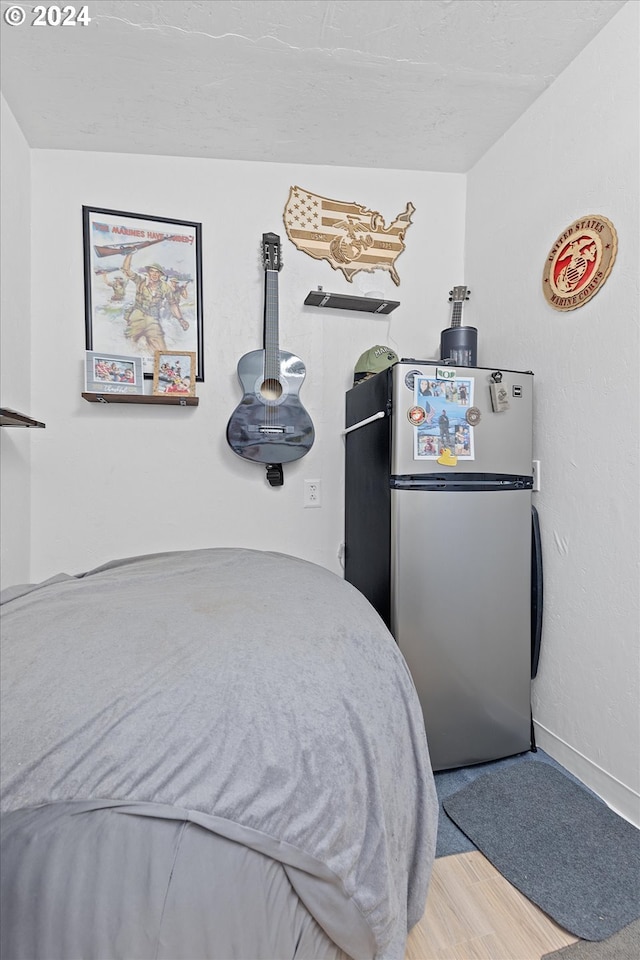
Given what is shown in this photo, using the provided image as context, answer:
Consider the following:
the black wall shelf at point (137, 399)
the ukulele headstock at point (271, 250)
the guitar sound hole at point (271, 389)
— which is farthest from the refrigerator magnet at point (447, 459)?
the ukulele headstock at point (271, 250)

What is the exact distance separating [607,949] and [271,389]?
2014 mm

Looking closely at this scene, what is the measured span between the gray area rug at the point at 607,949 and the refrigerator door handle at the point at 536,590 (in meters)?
0.85

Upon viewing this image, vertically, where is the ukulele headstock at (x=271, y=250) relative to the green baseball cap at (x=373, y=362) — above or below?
above

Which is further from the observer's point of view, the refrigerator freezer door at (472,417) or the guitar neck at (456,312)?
the guitar neck at (456,312)

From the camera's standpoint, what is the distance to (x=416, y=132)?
202cm

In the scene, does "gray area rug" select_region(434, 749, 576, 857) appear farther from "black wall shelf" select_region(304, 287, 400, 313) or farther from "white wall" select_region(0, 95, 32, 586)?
"black wall shelf" select_region(304, 287, 400, 313)

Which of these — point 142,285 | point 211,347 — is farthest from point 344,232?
point 142,285

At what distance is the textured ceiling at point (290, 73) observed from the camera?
146cm

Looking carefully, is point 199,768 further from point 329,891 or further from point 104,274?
point 104,274

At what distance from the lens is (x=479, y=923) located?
114cm

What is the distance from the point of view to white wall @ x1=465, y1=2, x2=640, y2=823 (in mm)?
1507

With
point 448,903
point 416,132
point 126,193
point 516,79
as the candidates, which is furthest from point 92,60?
point 448,903

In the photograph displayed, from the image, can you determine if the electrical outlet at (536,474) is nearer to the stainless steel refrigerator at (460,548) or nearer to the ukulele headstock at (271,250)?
the stainless steel refrigerator at (460,548)

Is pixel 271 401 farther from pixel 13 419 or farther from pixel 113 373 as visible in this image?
pixel 13 419
